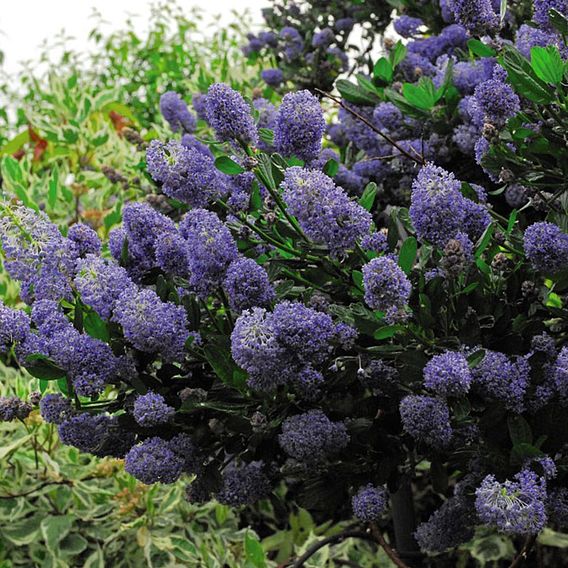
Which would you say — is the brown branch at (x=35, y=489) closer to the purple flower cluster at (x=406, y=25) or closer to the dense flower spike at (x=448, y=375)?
the purple flower cluster at (x=406, y=25)

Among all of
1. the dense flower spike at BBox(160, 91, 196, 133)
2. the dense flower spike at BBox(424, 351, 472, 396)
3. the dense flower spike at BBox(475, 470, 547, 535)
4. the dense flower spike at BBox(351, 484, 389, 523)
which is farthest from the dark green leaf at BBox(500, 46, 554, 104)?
the dense flower spike at BBox(160, 91, 196, 133)

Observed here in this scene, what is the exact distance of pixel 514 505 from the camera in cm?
132

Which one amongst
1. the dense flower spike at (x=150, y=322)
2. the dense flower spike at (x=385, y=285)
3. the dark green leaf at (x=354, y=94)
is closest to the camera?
the dense flower spike at (x=385, y=285)

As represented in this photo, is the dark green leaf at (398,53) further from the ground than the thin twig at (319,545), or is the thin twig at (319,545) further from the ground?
the dark green leaf at (398,53)

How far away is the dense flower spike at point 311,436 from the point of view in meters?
1.43

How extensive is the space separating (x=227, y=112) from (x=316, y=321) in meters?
0.38

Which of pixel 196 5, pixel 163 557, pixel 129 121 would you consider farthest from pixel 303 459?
pixel 196 5

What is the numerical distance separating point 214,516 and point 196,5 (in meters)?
3.12

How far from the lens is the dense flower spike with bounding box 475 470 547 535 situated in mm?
1312

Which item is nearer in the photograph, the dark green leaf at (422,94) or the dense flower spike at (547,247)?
the dense flower spike at (547,247)

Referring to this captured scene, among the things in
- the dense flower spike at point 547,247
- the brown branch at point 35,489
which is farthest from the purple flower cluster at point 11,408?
the brown branch at point 35,489

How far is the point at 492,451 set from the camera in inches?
59.4

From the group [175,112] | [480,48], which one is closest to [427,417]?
[480,48]

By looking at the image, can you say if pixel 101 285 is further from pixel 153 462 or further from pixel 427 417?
pixel 427 417
